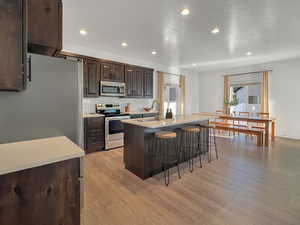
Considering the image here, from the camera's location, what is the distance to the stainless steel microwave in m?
4.45

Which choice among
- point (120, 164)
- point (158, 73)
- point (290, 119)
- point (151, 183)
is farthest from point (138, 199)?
point (290, 119)

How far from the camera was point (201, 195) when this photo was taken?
2.21 metres

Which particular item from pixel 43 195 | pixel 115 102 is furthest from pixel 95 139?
pixel 43 195

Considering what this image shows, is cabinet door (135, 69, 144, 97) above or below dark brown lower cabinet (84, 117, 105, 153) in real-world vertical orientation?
above

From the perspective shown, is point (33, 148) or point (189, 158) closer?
point (33, 148)

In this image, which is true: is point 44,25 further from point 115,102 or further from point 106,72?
point 115,102

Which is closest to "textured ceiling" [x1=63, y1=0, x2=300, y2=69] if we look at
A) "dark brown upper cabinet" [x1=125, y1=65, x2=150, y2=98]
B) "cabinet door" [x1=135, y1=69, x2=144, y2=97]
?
"dark brown upper cabinet" [x1=125, y1=65, x2=150, y2=98]

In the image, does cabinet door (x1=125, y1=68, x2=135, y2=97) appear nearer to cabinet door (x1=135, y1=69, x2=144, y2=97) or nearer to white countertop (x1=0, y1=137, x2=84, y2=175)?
cabinet door (x1=135, y1=69, x2=144, y2=97)

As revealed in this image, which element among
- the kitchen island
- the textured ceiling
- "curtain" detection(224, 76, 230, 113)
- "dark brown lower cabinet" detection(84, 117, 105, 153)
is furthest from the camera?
"curtain" detection(224, 76, 230, 113)

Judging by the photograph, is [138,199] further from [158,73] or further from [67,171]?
[158,73]

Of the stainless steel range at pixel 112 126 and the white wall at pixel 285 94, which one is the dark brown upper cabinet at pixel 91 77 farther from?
the white wall at pixel 285 94

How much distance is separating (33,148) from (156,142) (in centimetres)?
189

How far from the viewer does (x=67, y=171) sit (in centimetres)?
121

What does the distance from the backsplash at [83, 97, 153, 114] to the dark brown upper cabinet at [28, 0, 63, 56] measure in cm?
282
